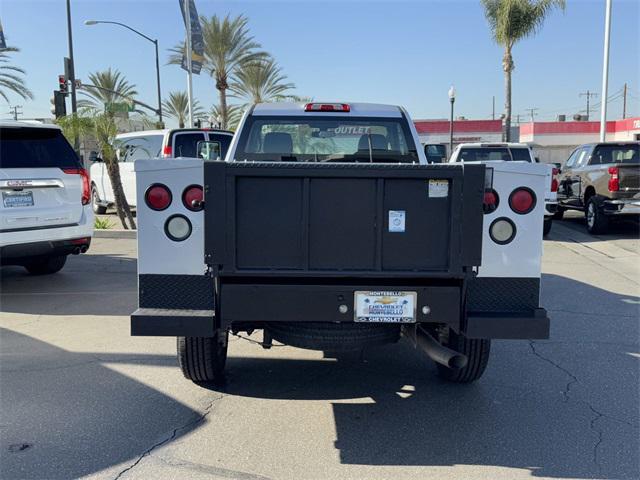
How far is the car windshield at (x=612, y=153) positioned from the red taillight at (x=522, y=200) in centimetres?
1175

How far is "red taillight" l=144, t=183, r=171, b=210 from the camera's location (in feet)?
11.3

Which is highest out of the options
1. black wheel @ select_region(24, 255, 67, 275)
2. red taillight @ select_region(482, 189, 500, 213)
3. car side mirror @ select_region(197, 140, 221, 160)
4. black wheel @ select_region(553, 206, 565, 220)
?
car side mirror @ select_region(197, 140, 221, 160)

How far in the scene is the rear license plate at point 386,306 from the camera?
3.37 m

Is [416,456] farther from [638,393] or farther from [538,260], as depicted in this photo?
[638,393]

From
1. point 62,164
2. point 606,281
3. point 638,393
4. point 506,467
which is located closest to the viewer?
point 506,467

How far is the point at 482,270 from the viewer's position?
11.5ft

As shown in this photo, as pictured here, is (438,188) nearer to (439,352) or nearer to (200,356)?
(439,352)

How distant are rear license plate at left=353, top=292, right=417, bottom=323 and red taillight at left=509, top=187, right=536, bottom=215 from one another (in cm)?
82

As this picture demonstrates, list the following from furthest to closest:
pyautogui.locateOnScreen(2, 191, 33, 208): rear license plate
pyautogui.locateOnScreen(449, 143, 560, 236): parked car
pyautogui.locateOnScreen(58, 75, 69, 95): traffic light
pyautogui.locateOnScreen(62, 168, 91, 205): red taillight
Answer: pyautogui.locateOnScreen(58, 75, 69, 95): traffic light → pyautogui.locateOnScreen(449, 143, 560, 236): parked car → pyautogui.locateOnScreen(62, 168, 91, 205): red taillight → pyautogui.locateOnScreen(2, 191, 33, 208): rear license plate

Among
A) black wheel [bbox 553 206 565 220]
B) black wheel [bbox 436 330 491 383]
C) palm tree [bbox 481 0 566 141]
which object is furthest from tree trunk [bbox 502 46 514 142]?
black wheel [bbox 436 330 491 383]

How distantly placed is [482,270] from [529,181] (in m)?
0.60

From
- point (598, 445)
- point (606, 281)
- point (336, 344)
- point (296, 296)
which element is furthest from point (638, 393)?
point (606, 281)

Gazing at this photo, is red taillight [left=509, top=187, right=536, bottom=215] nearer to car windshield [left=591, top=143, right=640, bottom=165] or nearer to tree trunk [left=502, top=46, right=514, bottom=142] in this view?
car windshield [left=591, top=143, right=640, bottom=165]

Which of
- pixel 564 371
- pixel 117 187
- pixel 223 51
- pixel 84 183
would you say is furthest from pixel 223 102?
pixel 564 371
